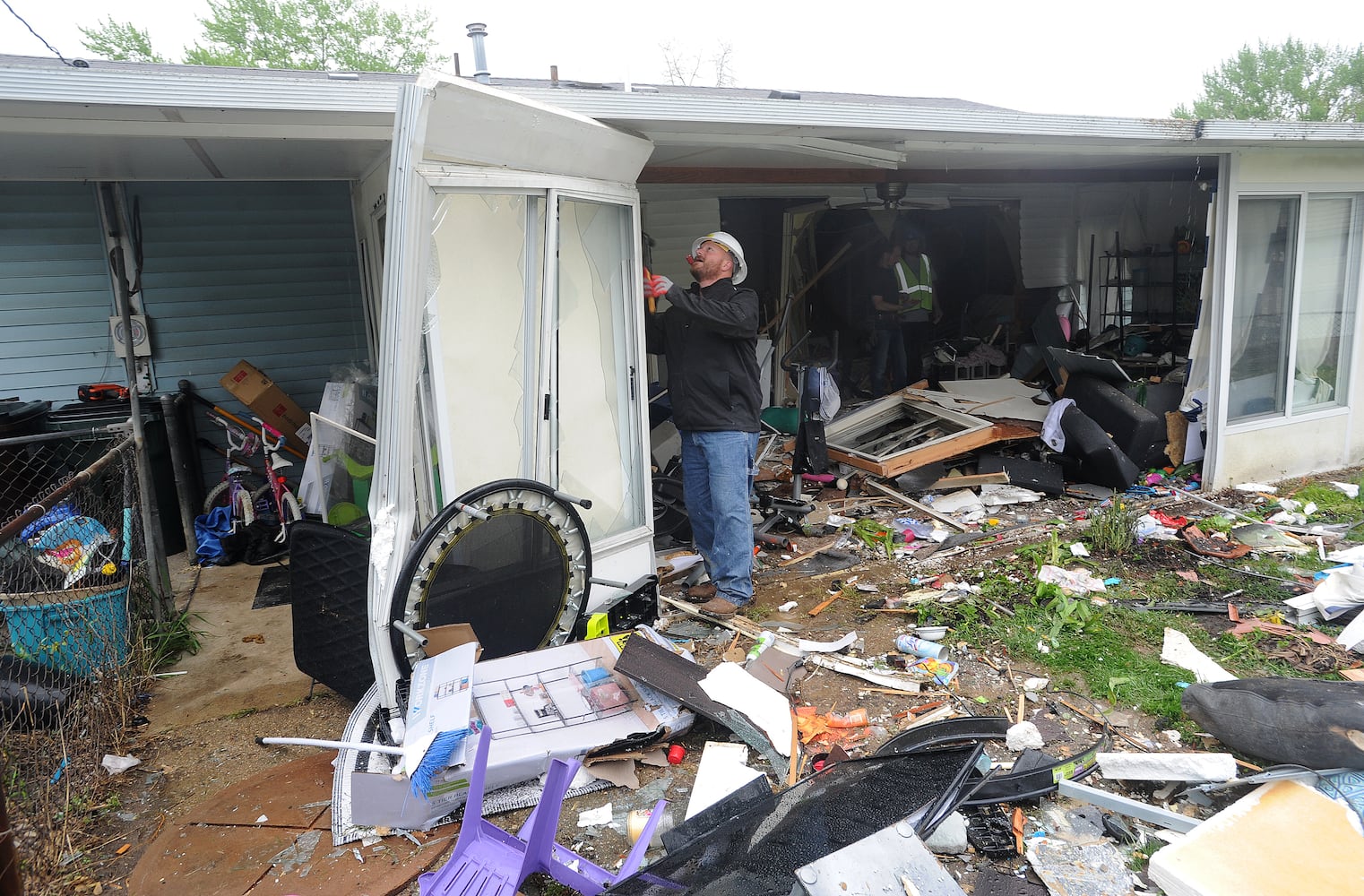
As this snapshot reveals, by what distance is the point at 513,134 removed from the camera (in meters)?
3.41

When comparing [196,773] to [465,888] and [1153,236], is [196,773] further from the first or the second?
[1153,236]

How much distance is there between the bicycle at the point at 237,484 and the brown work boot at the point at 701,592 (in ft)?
10.8

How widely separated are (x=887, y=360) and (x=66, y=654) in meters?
8.26

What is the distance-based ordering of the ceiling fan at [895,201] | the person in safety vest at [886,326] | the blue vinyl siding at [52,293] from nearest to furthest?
the blue vinyl siding at [52,293] → the ceiling fan at [895,201] → the person in safety vest at [886,326]

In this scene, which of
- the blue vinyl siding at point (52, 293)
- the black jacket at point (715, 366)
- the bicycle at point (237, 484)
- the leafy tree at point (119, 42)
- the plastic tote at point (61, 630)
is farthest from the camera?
the leafy tree at point (119, 42)

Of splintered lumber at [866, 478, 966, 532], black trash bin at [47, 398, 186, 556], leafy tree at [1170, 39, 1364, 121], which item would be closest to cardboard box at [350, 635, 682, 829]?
splintered lumber at [866, 478, 966, 532]

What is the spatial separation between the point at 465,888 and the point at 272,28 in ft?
127

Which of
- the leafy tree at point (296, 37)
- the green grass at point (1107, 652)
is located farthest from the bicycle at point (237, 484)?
the leafy tree at point (296, 37)

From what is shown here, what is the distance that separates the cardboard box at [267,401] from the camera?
616 cm

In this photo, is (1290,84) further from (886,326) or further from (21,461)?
(21,461)

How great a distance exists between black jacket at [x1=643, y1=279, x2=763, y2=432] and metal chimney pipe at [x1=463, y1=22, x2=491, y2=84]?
2872 mm

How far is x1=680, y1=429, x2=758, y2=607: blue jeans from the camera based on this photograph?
4605 millimetres

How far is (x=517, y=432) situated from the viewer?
389cm

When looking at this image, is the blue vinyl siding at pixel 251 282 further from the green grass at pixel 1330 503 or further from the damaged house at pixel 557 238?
the green grass at pixel 1330 503
